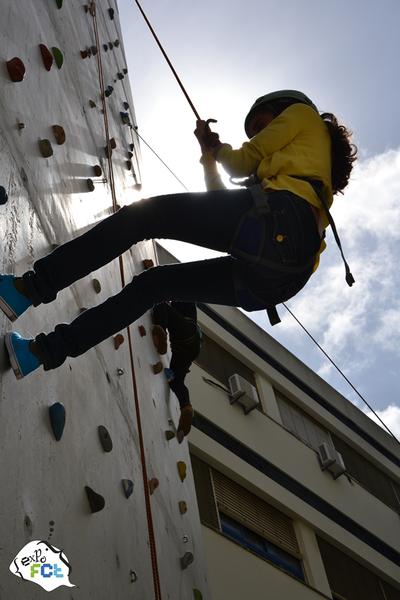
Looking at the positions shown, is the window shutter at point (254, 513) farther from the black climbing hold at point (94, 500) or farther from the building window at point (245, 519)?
A: the black climbing hold at point (94, 500)

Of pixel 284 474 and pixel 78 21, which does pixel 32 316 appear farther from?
pixel 284 474

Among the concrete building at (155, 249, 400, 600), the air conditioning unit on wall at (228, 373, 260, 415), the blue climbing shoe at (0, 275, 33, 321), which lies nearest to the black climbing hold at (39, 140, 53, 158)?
the blue climbing shoe at (0, 275, 33, 321)

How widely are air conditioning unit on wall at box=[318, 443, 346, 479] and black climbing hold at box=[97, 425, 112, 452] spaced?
612 cm

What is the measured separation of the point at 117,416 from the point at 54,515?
30.0 inches

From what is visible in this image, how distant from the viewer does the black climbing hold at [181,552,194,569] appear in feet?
8.36

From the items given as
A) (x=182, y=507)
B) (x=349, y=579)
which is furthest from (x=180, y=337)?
(x=349, y=579)

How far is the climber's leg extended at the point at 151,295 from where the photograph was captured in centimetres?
183

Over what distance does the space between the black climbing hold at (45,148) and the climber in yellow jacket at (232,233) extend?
28cm

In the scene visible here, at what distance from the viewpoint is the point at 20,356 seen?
4.95 feet

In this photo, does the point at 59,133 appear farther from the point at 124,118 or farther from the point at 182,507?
the point at 124,118

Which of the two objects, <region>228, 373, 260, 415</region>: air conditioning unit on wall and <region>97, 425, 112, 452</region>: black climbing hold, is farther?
<region>228, 373, 260, 415</region>: air conditioning unit on wall

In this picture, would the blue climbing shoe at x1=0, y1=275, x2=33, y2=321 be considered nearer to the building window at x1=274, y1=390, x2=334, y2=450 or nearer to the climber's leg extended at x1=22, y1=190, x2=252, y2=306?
the climber's leg extended at x1=22, y1=190, x2=252, y2=306

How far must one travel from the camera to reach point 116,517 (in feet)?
6.27

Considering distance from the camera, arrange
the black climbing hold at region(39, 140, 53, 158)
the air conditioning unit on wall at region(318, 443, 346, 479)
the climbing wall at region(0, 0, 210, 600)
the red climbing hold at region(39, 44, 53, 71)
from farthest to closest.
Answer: the air conditioning unit on wall at region(318, 443, 346, 479), the red climbing hold at region(39, 44, 53, 71), the black climbing hold at region(39, 140, 53, 158), the climbing wall at region(0, 0, 210, 600)
